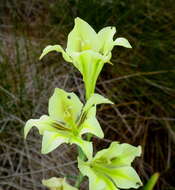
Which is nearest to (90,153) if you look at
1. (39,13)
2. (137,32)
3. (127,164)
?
(127,164)

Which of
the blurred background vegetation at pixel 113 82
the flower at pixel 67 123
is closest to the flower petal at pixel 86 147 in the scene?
the flower at pixel 67 123

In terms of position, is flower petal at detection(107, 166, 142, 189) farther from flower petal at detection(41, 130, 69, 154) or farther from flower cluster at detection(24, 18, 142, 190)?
flower petal at detection(41, 130, 69, 154)

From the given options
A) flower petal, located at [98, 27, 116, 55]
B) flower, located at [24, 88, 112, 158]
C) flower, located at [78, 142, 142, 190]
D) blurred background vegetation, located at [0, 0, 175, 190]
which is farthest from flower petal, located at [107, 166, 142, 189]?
A: blurred background vegetation, located at [0, 0, 175, 190]

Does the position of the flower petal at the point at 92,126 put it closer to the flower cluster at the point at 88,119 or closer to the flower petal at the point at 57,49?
the flower cluster at the point at 88,119

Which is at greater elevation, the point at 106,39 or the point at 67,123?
the point at 106,39

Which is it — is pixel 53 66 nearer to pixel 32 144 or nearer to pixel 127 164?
pixel 32 144

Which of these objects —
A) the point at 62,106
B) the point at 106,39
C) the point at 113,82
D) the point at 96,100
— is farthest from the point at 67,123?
the point at 113,82

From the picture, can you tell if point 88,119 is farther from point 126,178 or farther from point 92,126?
point 126,178
